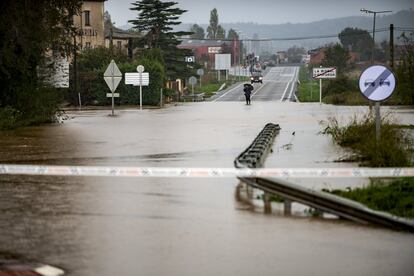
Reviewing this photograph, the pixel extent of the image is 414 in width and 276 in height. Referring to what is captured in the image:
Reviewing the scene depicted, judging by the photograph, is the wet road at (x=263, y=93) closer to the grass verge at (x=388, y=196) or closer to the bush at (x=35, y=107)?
the bush at (x=35, y=107)

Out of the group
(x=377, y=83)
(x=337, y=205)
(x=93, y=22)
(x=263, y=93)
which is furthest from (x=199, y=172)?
(x=93, y=22)

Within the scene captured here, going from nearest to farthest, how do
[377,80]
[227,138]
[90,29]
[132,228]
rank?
[132,228] < [377,80] < [227,138] < [90,29]

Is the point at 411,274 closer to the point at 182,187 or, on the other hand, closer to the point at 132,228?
the point at 132,228

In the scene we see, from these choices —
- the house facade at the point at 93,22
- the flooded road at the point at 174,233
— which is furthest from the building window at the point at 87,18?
→ the flooded road at the point at 174,233

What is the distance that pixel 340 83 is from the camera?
7488 cm

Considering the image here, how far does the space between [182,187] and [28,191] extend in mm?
2409

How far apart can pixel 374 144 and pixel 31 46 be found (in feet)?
58.0

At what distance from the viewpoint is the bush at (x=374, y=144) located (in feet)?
49.0

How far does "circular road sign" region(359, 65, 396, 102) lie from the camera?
14367 mm

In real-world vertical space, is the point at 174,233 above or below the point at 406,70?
below

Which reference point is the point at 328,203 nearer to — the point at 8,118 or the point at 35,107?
the point at 8,118

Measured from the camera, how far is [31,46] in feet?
98.3

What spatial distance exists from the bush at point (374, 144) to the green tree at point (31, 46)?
Answer: 12881 millimetres

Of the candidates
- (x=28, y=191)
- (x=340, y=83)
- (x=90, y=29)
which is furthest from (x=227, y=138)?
(x=90, y=29)
